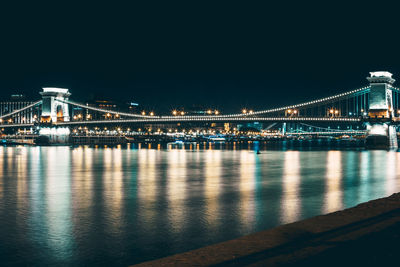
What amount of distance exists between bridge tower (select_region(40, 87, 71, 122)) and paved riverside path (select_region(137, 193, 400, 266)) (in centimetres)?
7921

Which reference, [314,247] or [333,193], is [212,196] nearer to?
[333,193]

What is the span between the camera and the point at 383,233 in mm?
7762

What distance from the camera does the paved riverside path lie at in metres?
6.27

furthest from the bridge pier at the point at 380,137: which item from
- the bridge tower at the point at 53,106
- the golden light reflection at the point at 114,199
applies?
the bridge tower at the point at 53,106

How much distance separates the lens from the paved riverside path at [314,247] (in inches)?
247

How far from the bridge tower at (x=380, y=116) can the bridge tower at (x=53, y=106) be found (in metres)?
52.6

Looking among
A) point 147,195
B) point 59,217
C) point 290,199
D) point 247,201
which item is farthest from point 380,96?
point 59,217

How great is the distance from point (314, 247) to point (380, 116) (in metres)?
52.1

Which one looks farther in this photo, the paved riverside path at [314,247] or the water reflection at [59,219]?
the water reflection at [59,219]

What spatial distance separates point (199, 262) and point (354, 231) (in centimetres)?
313

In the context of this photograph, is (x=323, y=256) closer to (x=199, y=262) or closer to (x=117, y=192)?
(x=199, y=262)

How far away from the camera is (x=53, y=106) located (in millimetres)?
85625

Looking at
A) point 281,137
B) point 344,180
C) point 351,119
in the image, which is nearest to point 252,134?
point 281,137

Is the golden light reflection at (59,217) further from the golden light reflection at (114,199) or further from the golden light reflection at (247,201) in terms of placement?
the golden light reflection at (247,201)
